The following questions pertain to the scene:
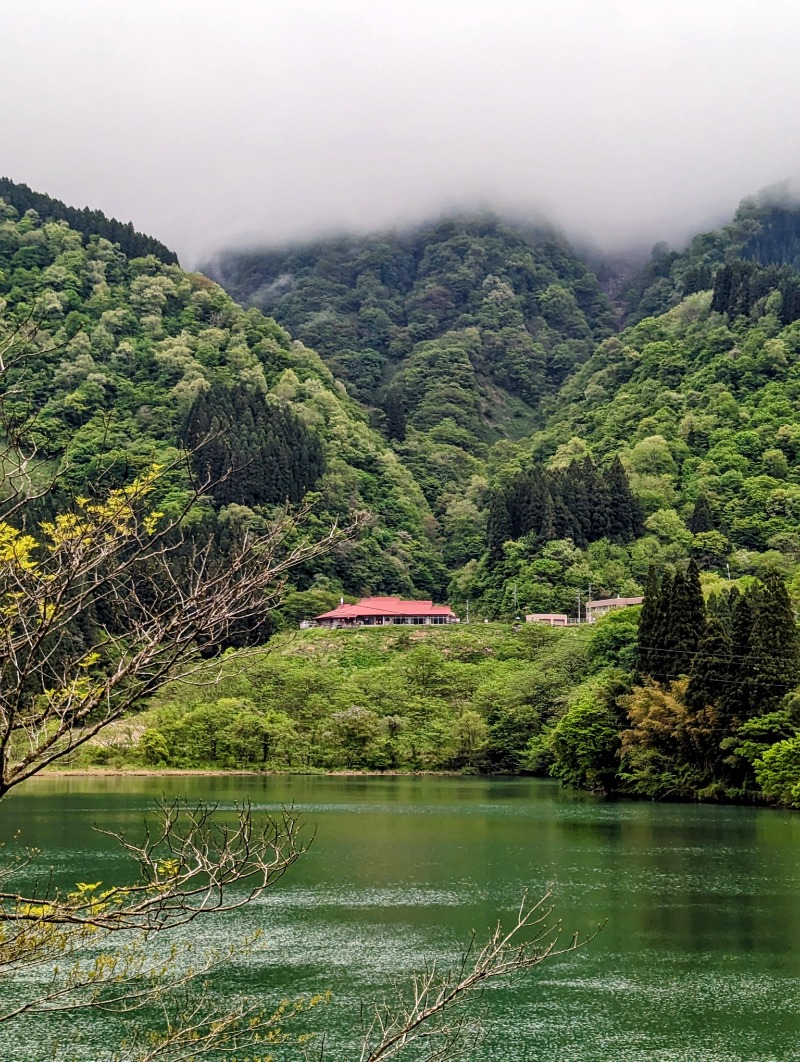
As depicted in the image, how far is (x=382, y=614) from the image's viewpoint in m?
96.9

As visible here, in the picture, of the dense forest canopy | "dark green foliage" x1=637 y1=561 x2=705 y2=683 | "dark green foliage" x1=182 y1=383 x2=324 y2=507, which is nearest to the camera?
the dense forest canopy

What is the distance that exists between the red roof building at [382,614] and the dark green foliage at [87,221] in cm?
5577

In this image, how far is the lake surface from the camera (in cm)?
2142

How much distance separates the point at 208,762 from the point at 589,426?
221ft

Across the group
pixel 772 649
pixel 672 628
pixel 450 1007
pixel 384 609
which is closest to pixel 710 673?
pixel 772 649

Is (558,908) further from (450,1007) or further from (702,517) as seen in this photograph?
(702,517)

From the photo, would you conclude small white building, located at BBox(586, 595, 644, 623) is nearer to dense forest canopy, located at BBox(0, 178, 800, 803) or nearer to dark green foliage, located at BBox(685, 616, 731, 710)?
dense forest canopy, located at BBox(0, 178, 800, 803)

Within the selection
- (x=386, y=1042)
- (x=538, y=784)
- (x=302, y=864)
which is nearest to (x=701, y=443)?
(x=538, y=784)

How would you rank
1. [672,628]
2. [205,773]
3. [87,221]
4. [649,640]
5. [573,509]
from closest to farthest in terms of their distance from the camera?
[672,628] → [649,640] → [205,773] → [573,509] → [87,221]

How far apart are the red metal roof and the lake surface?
42423mm

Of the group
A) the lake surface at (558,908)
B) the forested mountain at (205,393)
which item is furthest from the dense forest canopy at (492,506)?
the lake surface at (558,908)

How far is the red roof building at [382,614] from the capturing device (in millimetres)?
95500

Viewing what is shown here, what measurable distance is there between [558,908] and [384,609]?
222 ft

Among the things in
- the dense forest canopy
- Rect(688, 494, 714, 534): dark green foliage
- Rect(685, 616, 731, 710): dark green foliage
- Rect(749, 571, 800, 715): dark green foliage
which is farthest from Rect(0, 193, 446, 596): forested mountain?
Rect(749, 571, 800, 715): dark green foliage
